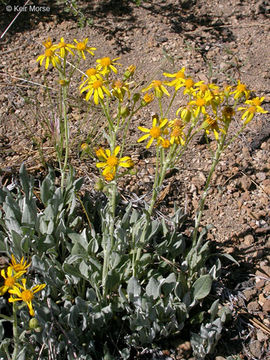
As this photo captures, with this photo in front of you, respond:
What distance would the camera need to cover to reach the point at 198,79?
177 inches

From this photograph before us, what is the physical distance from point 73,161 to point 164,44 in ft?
6.73

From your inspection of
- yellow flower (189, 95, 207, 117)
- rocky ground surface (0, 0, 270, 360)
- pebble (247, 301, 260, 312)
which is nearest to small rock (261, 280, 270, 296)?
rocky ground surface (0, 0, 270, 360)

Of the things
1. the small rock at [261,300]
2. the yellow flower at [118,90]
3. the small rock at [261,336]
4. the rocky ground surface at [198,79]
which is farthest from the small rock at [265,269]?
the yellow flower at [118,90]

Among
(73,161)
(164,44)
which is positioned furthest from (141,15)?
(73,161)

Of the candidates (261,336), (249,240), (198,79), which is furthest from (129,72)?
(198,79)

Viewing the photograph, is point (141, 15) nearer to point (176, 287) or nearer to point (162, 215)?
point (162, 215)

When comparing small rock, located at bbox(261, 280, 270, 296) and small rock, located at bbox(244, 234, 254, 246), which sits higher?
small rock, located at bbox(244, 234, 254, 246)

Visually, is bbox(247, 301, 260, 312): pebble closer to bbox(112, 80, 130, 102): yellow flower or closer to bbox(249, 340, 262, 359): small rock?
bbox(249, 340, 262, 359): small rock

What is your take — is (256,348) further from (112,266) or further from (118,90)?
(118,90)

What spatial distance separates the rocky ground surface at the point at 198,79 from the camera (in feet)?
10.5

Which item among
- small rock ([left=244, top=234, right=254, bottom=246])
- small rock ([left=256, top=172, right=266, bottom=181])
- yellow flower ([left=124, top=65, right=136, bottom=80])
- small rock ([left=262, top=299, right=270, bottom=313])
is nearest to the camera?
yellow flower ([left=124, top=65, right=136, bottom=80])

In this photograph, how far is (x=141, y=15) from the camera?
5.16 metres

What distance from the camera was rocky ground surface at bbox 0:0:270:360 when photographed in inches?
126

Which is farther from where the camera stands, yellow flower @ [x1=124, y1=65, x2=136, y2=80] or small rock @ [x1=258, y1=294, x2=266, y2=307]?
small rock @ [x1=258, y1=294, x2=266, y2=307]
